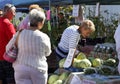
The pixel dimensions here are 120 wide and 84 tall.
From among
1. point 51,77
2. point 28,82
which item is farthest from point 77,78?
point 51,77

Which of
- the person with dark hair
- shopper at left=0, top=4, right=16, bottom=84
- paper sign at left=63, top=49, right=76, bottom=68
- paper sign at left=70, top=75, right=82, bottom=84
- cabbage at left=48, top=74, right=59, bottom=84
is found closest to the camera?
paper sign at left=70, top=75, right=82, bottom=84

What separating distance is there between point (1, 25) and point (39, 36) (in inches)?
71.5

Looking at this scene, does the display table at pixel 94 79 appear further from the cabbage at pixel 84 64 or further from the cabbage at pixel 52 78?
the cabbage at pixel 52 78

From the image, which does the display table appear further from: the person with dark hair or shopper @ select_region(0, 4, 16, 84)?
the person with dark hair

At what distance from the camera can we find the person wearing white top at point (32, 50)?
15.0 feet

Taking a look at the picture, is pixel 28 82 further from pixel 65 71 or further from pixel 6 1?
pixel 6 1

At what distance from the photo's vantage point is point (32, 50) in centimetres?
460

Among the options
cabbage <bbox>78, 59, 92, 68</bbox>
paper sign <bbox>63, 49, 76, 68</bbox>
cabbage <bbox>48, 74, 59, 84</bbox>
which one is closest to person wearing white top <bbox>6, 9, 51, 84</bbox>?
paper sign <bbox>63, 49, 76, 68</bbox>

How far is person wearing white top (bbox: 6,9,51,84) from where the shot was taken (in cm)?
459

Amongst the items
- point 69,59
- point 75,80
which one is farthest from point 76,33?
point 75,80

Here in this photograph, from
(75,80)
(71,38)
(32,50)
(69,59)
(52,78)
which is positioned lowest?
(52,78)

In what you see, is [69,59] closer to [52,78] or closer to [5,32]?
[52,78]

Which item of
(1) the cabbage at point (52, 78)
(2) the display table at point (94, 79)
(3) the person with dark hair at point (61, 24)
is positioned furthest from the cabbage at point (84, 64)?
(3) the person with dark hair at point (61, 24)

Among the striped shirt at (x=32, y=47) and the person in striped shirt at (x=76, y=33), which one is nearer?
the striped shirt at (x=32, y=47)
